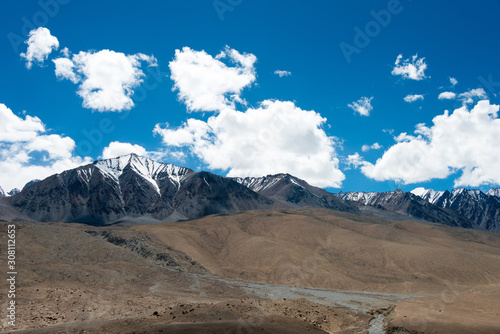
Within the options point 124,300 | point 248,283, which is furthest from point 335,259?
point 124,300

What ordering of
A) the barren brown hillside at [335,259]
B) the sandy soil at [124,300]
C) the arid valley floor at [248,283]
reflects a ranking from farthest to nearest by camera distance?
the barren brown hillside at [335,259]
the arid valley floor at [248,283]
the sandy soil at [124,300]

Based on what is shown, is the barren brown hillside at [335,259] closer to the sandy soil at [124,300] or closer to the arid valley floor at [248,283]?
the arid valley floor at [248,283]

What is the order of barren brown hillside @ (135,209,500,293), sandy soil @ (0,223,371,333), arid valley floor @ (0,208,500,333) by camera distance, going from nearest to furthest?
sandy soil @ (0,223,371,333) → arid valley floor @ (0,208,500,333) → barren brown hillside @ (135,209,500,293)

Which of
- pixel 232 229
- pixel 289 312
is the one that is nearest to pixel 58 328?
pixel 289 312

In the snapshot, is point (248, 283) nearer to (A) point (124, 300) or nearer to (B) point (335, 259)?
(A) point (124, 300)

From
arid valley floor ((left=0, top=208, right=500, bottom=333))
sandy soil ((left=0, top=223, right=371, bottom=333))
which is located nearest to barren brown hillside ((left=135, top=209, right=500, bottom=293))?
arid valley floor ((left=0, top=208, right=500, bottom=333))

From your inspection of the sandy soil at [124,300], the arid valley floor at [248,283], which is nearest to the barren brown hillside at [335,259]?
the arid valley floor at [248,283]

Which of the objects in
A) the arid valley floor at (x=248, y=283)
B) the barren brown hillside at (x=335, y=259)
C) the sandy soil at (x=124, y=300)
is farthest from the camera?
the barren brown hillside at (x=335, y=259)

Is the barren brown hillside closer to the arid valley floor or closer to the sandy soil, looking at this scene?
the arid valley floor
